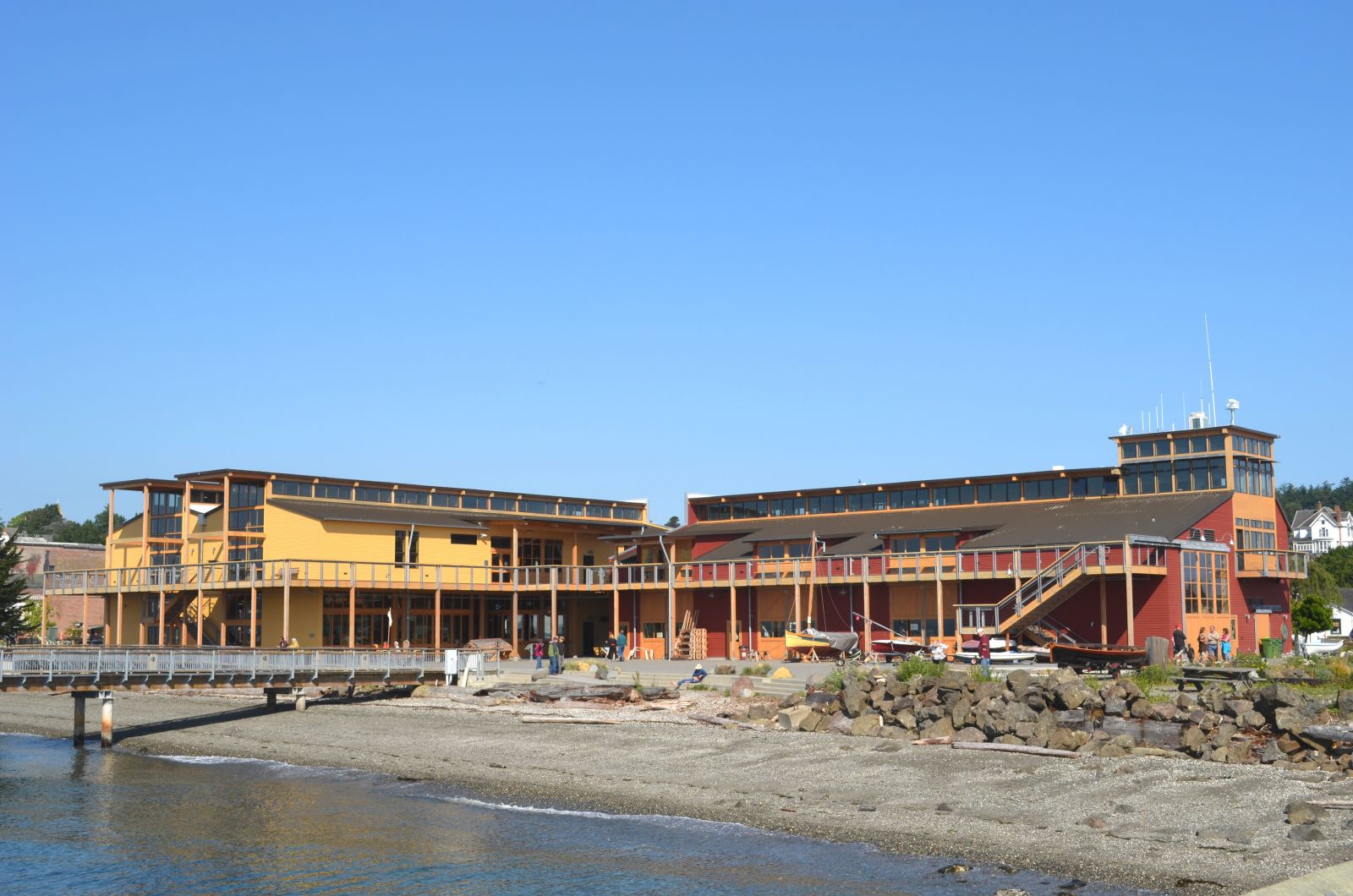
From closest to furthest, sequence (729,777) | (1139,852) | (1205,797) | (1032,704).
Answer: (1139,852), (1205,797), (729,777), (1032,704)

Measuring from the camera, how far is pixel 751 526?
6275cm

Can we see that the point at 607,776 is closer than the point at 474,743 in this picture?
Yes

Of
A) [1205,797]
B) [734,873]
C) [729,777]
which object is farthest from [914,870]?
[729,777]

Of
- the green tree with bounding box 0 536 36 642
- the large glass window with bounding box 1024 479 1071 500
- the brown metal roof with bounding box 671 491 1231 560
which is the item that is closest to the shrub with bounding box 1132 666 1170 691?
the brown metal roof with bounding box 671 491 1231 560

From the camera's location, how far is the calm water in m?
19.8

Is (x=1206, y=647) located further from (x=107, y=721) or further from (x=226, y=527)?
(x=226, y=527)

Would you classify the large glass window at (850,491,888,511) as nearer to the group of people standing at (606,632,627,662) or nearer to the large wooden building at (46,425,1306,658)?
the large wooden building at (46,425,1306,658)

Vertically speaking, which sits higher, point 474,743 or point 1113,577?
point 1113,577

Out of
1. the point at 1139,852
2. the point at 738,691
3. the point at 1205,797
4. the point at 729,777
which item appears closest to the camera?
the point at 1139,852

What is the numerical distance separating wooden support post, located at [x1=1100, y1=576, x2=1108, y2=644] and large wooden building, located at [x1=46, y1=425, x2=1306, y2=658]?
15 cm

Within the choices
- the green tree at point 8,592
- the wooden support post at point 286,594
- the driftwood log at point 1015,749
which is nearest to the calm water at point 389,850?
the driftwood log at point 1015,749

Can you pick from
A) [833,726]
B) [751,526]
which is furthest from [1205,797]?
[751,526]

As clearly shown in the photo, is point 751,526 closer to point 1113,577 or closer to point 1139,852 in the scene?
point 1113,577

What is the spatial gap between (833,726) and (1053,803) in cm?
928
